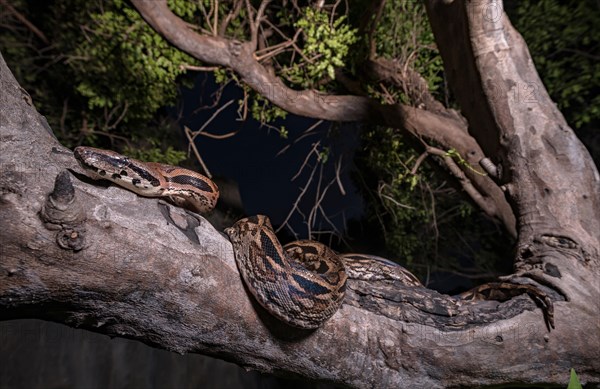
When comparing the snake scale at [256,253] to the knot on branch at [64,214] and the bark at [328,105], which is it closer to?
the knot on branch at [64,214]

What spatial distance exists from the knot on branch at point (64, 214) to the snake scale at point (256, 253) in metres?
0.28

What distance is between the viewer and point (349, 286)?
1.88 metres

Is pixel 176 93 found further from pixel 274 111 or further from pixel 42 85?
pixel 42 85

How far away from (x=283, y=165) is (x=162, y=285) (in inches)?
129

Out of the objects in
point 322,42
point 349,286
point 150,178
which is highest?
point 322,42

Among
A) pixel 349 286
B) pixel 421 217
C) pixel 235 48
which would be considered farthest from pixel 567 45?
pixel 349 286

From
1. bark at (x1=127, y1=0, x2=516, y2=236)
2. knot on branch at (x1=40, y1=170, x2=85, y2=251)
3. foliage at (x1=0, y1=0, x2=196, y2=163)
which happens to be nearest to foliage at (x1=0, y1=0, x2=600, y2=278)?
foliage at (x1=0, y1=0, x2=196, y2=163)

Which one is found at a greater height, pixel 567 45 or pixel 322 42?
pixel 567 45

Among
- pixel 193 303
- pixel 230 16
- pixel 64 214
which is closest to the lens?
pixel 64 214

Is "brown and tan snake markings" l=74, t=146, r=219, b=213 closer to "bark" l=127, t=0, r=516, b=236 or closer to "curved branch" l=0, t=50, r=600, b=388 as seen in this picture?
"curved branch" l=0, t=50, r=600, b=388

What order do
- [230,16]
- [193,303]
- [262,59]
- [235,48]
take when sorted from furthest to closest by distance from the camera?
[262,59], [230,16], [235,48], [193,303]

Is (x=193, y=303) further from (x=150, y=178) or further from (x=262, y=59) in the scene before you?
(x=262, y=59)

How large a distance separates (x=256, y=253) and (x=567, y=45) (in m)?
4.34

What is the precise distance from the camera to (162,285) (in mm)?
1354
